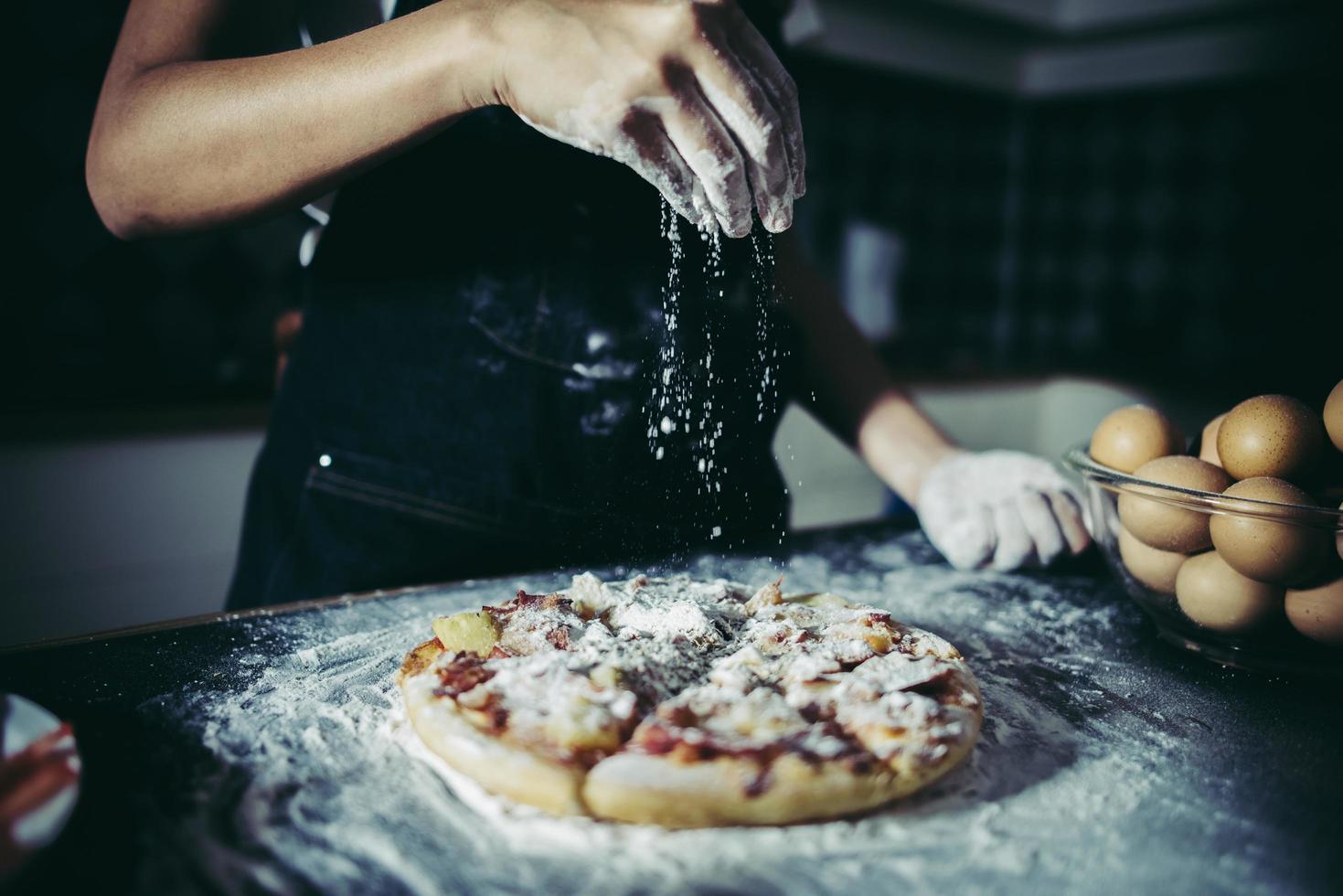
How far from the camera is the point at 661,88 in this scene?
26.7 inches

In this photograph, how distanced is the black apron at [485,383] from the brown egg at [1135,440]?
1.32ft

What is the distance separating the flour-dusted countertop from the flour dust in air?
1.25 ft

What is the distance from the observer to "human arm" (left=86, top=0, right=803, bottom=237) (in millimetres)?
685

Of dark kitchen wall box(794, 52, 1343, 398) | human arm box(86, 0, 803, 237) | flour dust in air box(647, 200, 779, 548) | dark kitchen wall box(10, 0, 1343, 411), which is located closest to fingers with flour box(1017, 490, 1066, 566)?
flour dust in air box(647, 200, 779, 548)

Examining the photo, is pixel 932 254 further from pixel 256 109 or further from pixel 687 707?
pixel 687 707

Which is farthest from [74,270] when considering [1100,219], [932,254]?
[1100,219]

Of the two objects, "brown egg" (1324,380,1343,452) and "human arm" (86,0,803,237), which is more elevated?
"human arm" (86,0,803,237)

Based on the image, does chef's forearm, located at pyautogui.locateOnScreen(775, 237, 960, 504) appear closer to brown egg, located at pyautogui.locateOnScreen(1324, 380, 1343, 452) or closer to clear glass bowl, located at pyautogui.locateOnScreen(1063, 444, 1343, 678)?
clear glass bowl, located at pyautogui.locateOnScreen(1063, 444, 1343, 678)

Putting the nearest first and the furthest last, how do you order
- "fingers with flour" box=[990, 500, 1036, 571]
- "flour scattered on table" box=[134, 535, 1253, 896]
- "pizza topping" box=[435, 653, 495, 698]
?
"flour scattered on table" box=[134, 535, 1253, 896] → "pizza topping" box=[435, 653, 495, 698] → "fingers with flour" box=[990, 500, 1036, 571]

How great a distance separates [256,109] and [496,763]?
24.1 inches

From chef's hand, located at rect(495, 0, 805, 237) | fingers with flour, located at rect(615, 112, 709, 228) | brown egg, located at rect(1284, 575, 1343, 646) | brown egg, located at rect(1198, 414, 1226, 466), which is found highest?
chef's hand, located at rect(495, 0, 805, 237)

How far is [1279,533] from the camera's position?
0.71 m

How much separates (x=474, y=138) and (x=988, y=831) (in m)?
0.91

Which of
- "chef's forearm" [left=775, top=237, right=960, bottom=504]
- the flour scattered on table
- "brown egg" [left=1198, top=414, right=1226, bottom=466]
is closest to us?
the flour scattered on table
